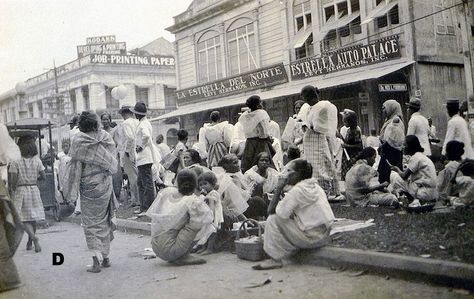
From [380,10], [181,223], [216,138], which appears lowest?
[181,223]

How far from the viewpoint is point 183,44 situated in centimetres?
2152

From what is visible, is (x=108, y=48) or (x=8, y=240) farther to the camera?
(x=108, y=48)

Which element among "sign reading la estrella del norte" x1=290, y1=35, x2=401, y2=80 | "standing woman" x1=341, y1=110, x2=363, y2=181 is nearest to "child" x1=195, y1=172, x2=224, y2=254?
"standing woman" x1=341, y1=110, x2=363, y2=181

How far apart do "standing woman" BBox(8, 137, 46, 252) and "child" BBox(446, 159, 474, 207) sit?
205 inches

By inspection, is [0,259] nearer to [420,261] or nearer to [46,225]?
[420,261]

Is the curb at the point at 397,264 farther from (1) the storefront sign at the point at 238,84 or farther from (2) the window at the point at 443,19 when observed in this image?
(1) the storefront sign at the point at 238,84

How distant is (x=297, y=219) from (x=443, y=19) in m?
11.4

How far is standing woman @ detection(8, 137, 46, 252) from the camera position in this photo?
6.70 m

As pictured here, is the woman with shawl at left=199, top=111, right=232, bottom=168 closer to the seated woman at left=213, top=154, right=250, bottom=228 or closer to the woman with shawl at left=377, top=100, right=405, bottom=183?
the seated woman at left=213, top=154, right=250, bottom=228

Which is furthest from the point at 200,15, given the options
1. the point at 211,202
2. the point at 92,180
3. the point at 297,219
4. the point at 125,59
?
the point at 297,219

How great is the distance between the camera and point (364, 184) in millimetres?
6781

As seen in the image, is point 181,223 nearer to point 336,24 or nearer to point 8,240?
point 8,240

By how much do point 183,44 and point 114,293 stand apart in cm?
1826

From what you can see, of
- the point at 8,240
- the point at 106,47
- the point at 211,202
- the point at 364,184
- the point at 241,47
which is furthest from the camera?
the point at 106,47
